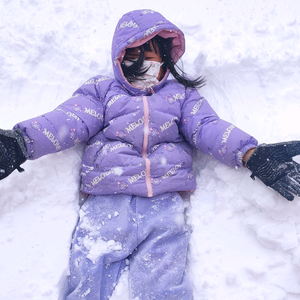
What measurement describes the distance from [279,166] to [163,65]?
85 centimetres

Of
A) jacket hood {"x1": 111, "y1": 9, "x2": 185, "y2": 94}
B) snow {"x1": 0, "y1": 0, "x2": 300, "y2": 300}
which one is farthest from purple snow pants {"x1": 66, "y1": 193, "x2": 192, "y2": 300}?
jacket hood {"x1": 111, "y1": 9, "x2": 185, "y2": 94}

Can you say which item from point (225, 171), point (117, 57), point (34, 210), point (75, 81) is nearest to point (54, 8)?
point (75, 81)

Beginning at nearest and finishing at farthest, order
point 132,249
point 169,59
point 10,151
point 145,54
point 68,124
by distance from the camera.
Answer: point 10,151 → point 132,249 → point 68,124 → point 145,54 → point 169,59

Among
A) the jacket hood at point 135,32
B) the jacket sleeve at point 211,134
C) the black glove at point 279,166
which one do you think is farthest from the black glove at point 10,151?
the black glove at point 279,166

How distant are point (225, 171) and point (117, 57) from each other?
0.80 m

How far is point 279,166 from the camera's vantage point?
1438mm

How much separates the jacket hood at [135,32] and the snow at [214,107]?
0.28 meters

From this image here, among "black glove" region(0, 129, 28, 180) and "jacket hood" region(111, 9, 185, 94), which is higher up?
"jacket hood" region(111, 9, 185, 94)

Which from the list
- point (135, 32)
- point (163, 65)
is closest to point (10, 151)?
point (135, 32)

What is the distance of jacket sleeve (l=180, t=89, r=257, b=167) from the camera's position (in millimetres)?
1561

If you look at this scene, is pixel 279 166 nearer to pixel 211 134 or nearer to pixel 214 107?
pixel 211 134

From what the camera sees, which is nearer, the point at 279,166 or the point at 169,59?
the point at 279,166

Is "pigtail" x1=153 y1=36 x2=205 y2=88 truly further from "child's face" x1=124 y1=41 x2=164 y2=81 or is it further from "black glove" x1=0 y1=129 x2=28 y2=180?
"black glove" x1=0 y1=129 x2=28 y2=180

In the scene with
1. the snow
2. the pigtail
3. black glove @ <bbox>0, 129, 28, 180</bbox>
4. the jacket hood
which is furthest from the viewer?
the pigtail
